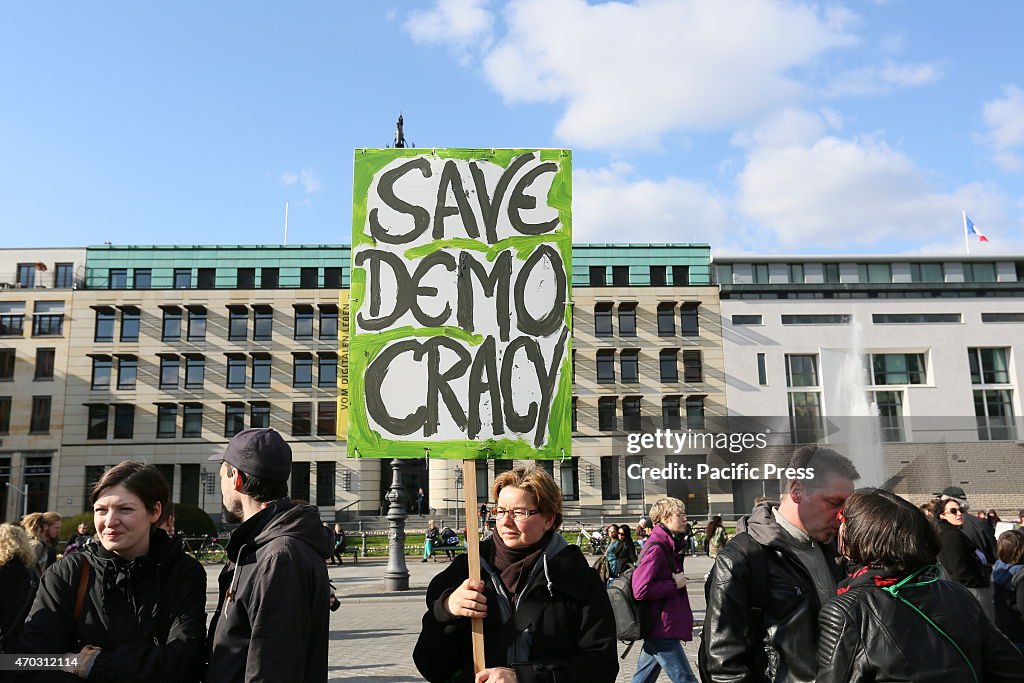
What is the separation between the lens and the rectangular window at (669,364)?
182ft

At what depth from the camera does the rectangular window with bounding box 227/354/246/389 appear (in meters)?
53.8

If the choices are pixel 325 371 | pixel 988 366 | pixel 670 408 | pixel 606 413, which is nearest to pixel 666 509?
pixel 606 413

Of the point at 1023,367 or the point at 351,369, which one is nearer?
the point at 351,369

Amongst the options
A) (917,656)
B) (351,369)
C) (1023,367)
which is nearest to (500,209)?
(351,369)

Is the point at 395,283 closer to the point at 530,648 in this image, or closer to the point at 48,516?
the point at 530,648

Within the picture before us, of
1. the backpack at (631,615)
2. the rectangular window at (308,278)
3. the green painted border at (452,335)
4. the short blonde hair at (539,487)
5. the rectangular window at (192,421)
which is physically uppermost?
the rectangular window at (308,278)

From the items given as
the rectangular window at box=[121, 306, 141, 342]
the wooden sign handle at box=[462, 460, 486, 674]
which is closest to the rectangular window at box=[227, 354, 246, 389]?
the rectangular window at box=[121, 306, 141, 342]

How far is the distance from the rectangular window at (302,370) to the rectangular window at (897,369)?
38050 millimetres

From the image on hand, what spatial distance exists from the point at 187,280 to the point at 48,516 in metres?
50.8

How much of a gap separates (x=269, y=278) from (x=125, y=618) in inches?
2178

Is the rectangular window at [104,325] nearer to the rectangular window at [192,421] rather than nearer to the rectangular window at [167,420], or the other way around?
the rectangular window at [167,420]

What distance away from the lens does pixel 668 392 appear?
54969 mm

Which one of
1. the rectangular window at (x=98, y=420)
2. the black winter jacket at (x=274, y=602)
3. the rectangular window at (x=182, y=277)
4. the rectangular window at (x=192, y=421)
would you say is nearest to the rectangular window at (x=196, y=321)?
the rectangular window at (x=182, y=277)

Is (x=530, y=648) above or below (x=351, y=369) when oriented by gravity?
below
